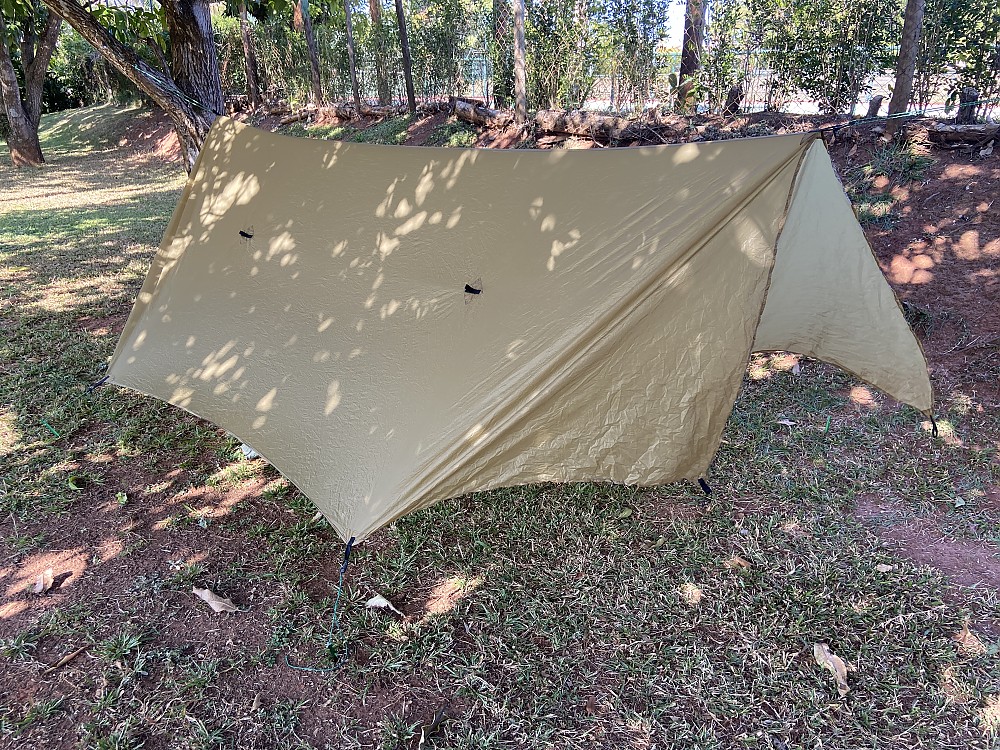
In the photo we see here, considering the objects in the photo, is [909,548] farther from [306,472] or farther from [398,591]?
[306,472]

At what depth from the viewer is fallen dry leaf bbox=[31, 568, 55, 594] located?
2447 mm

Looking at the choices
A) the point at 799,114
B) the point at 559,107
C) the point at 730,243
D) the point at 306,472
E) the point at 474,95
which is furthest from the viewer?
the point at 474,95

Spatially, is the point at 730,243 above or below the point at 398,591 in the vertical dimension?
above

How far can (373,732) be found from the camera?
1915 millimetres

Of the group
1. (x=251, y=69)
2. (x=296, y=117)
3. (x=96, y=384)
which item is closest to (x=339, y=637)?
(x=96, y=384)

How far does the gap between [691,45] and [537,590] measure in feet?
20.4

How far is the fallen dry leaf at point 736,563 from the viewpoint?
2.48 m

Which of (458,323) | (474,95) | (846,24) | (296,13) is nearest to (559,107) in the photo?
(474,95)

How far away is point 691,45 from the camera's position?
6.63 meters

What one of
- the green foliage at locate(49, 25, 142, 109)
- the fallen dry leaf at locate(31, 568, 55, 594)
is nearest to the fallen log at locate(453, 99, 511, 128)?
the fallen dry leaf at locate(31, 568, 55, 594)

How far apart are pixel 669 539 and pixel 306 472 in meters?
1.47

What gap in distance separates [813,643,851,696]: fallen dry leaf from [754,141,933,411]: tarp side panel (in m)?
1.23

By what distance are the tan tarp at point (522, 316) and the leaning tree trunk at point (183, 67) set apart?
4.65ft

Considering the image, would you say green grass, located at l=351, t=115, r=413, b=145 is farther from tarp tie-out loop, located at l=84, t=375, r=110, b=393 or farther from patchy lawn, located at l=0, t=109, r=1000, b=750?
patchy lawn, located at l=0, t=109, r=1000, b=750
